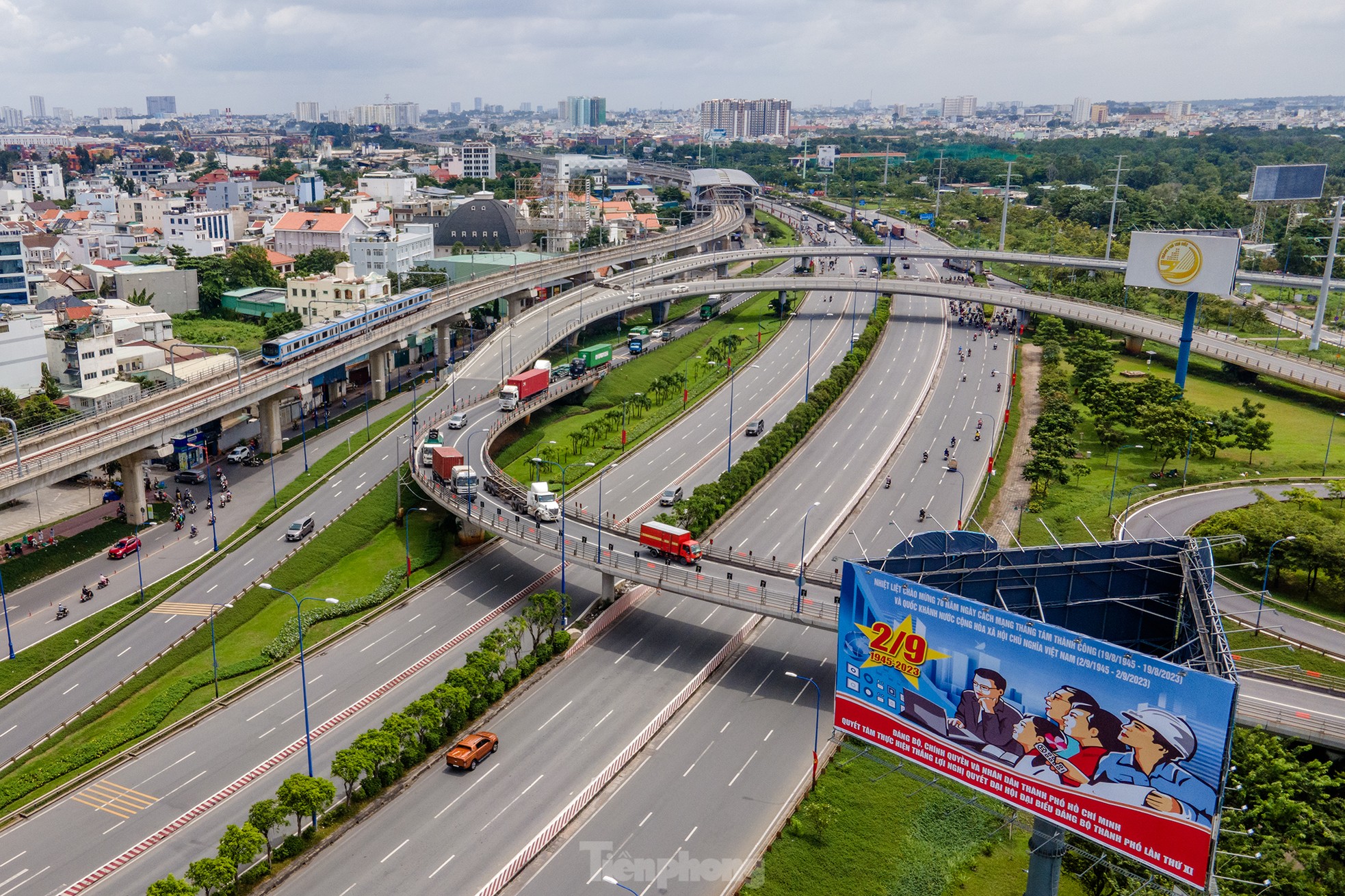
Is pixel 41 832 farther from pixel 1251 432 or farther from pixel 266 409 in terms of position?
pixel 1251 432

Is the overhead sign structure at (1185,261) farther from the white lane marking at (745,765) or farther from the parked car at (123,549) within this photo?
the parked car at (123,549)

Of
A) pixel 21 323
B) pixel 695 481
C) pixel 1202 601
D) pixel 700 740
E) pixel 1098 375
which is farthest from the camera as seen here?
pixel 1098 375

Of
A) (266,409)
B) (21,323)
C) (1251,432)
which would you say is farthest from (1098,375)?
(21,323)

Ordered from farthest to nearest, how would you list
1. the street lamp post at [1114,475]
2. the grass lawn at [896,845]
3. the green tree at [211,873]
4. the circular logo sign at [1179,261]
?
1. the circular logo sign at [1179,261]
2. the street lamp post at [1114,475]
3. the grass lawn at [896,845]
4. the green tree at [211,873]

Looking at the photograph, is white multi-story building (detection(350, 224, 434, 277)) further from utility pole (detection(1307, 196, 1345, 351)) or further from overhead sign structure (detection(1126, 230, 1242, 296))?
utility pole (detection(1307, 196, 1345, 351))

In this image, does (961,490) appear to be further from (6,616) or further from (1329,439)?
(6,616)

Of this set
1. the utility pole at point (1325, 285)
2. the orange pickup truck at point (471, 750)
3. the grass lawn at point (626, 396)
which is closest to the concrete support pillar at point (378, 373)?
the grass lawn at point (626, 396)

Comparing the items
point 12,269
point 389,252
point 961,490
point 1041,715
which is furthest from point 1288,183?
point 12,269
